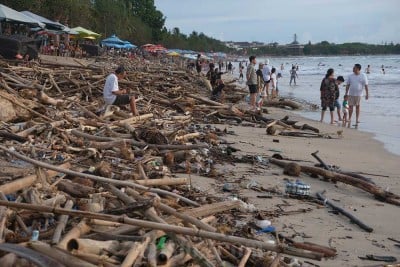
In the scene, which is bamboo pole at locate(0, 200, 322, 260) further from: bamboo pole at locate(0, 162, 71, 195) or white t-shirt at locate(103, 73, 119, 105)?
white t-shirt at locate(103, 73, 119, 105)

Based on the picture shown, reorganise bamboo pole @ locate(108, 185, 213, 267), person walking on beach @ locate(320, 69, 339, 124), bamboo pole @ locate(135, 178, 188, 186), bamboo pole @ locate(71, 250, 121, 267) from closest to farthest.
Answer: bamboo pole @ locate(71, 250, 121, 267)
bamboo pole @ locate(108, 185, 213, 267)
bamboo pole @ locate(135, 178, 188, 186)
person walking on beach @ locate(320, 69, 339, 124)

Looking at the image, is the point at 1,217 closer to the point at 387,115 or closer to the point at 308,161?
the point at 308,161

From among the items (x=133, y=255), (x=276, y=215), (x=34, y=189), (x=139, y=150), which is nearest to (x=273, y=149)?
(x=139, y=150)

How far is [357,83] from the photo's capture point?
13.5m

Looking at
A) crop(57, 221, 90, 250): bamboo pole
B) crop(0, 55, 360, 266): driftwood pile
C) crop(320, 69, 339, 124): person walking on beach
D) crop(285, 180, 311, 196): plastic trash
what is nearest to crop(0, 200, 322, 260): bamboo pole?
crop(0, 55, 360, 266): driftwood pile

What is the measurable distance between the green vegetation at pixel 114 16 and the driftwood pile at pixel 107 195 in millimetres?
29390

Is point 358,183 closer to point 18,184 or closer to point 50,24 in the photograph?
point 18,184

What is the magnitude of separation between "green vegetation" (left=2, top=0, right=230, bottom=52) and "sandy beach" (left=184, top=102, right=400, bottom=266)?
3029 centimetres

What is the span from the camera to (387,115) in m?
19.0

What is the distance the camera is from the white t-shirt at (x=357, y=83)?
44.2ft

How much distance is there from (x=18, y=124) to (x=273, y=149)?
16.1 ft

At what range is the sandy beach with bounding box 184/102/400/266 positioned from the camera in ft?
16.0

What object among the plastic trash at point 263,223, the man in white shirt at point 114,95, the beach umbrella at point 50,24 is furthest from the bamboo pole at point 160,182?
the beach umbrella at point 50,24

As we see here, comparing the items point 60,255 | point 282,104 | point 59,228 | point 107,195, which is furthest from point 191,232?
point 282,104
